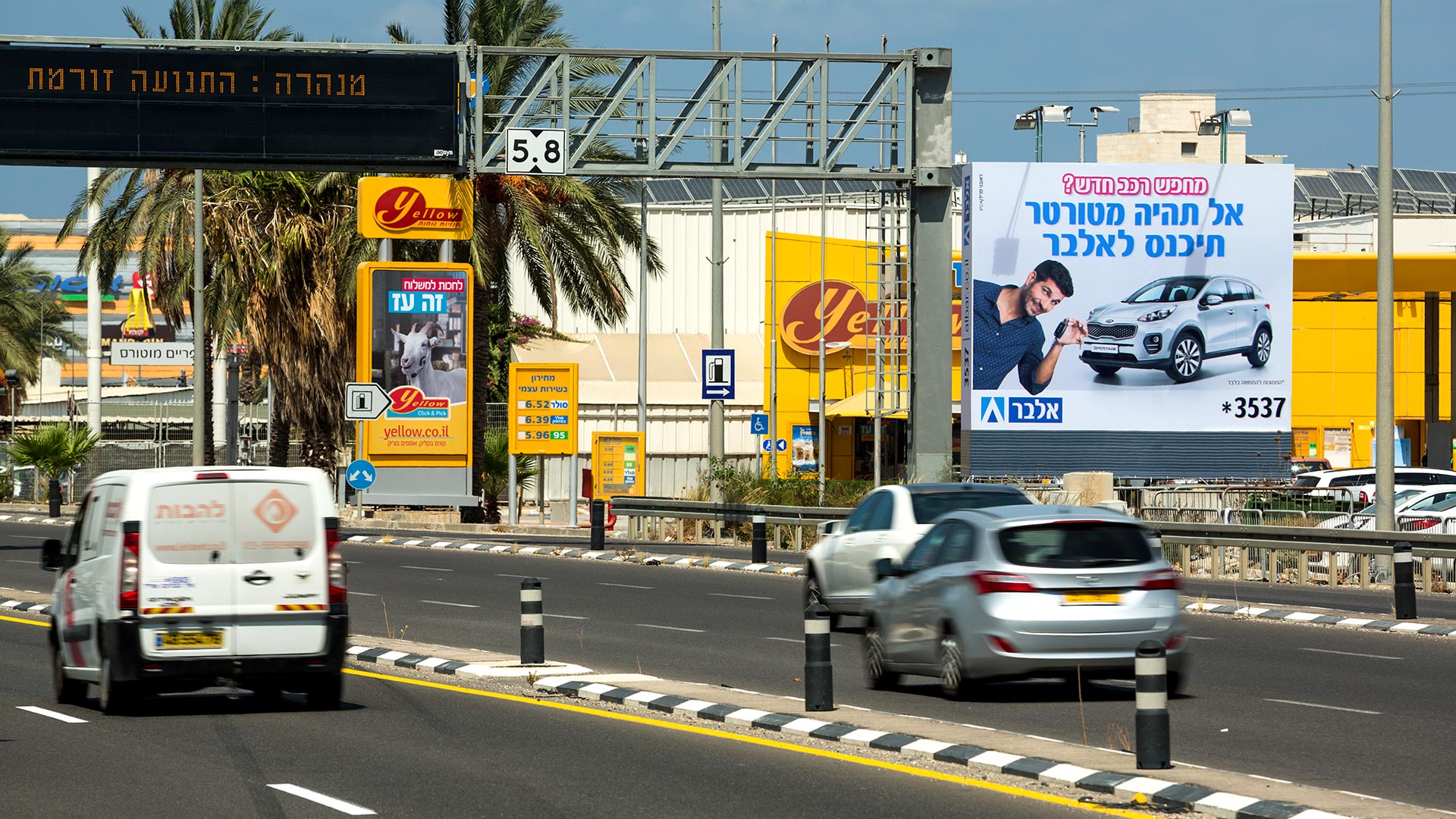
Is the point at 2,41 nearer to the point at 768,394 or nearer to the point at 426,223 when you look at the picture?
the point at 426,223

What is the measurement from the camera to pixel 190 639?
1284cm

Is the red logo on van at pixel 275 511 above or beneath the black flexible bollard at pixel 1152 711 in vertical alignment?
above

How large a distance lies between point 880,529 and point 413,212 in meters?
23.4

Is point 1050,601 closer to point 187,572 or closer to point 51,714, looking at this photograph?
point 187,572

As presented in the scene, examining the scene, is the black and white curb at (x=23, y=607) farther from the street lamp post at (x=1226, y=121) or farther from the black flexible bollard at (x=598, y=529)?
the street lamp post at (x=1226, y=121)

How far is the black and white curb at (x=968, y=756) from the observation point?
9.09 meters

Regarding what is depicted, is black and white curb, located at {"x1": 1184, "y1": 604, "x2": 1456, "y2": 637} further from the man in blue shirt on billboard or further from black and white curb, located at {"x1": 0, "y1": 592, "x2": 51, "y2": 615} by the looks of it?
the man in blue shirt on billboard

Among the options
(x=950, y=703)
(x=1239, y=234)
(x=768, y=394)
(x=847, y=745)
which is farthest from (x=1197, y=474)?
(x=847, y=745)

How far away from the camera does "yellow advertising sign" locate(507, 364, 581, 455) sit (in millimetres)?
41406

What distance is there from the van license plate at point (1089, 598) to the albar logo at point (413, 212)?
28096mm

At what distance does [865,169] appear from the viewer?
95.2 feet

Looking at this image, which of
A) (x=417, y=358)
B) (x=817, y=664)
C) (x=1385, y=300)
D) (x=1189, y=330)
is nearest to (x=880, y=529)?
(x=817, y=664)

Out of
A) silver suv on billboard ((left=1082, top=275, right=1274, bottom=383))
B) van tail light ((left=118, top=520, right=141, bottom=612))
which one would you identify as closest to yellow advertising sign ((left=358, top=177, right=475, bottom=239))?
silver suv on billboard ((left=1082, top=275, right=1274, bottom=383))

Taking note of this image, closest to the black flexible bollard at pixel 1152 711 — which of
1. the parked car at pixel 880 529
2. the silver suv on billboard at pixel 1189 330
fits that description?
the parked car at pixel 880 529
